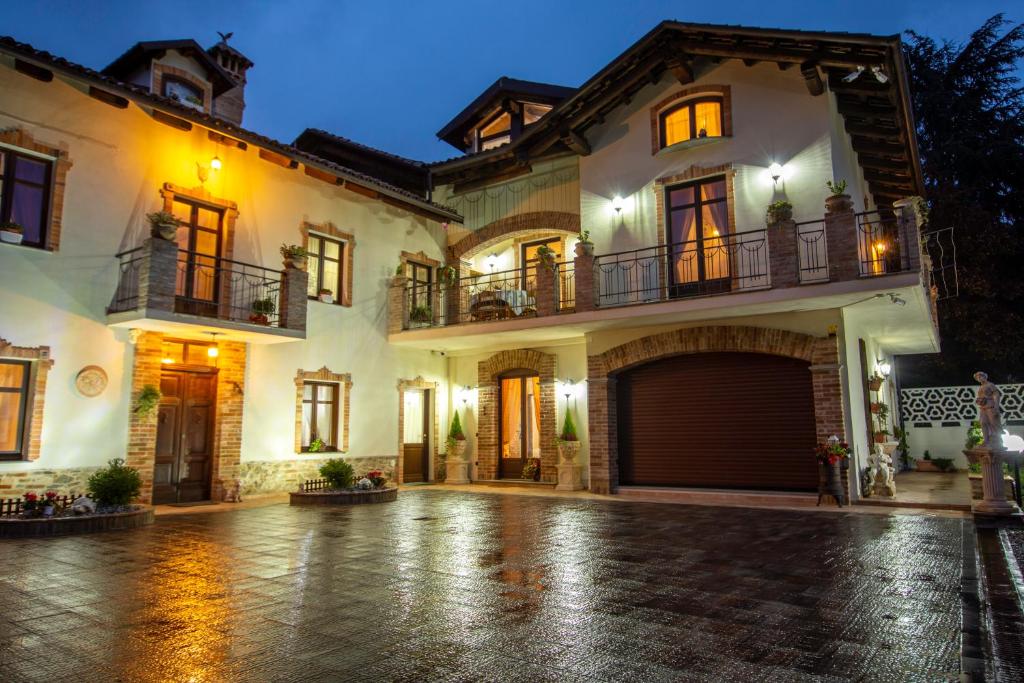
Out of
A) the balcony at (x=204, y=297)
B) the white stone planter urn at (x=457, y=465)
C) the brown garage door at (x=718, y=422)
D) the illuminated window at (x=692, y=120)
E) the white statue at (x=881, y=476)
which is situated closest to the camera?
the balcony at (x=204, y=297)

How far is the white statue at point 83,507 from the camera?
9.00 meters

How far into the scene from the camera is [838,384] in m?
11.0

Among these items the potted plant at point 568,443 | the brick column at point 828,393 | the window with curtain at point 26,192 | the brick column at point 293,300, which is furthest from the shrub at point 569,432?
the window with curtain at point 26,192

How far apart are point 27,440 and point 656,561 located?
29.6ft

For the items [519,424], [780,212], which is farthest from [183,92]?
[780,212]

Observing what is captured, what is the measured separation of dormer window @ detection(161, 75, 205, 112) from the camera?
12734 mm

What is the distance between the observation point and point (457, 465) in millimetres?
15570

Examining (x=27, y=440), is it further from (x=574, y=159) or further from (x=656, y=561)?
(x=574, y=159)

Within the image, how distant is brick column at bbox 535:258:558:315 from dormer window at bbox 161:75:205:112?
7268 millimetres

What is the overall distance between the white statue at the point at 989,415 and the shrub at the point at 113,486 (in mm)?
11993

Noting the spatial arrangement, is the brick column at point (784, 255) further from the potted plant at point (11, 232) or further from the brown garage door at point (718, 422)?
the potted plant at point (11, 232)

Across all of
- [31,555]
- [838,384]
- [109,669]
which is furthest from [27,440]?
[838,384]

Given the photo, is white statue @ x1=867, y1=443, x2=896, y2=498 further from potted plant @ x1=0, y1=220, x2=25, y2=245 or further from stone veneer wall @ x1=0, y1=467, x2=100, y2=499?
potted plant @ x1=0, y1=220, x2=25, y2=245

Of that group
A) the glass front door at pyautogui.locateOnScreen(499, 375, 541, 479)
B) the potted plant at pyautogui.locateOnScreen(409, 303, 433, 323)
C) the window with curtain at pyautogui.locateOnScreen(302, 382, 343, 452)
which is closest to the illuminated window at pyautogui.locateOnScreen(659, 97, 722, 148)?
the glass front door at pyautogui.locateOnScreen(499, 375, 541, 479)
